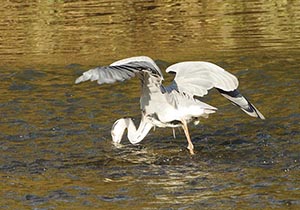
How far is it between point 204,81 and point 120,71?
4.62 ft

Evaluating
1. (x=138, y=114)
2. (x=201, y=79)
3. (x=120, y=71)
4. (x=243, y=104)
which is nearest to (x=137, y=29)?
(x=138, y=114)

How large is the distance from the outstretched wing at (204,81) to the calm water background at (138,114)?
46 centimetres

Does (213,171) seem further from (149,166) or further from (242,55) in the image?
(242,55)

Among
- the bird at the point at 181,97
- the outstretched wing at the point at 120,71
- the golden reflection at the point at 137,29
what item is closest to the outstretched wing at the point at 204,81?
the bird at the point at 181,97

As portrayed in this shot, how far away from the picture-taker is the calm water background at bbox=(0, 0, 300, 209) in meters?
6.92

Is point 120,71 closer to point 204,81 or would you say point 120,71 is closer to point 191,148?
point 204,81

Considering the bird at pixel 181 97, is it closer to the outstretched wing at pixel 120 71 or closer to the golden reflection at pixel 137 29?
the outstretched wing at pixel 120 71

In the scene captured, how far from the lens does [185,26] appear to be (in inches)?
594

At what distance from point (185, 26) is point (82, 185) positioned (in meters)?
8.25

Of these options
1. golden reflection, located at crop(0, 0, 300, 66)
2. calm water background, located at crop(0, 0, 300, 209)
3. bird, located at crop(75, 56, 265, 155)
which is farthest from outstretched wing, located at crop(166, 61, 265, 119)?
golden reflection, located at crop(0, 0, 300, 66)

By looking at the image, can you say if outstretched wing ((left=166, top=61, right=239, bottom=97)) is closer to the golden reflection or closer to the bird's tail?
the bird's tail

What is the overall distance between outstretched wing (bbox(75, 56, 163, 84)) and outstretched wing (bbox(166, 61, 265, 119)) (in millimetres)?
640

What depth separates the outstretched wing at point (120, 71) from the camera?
21.0ft

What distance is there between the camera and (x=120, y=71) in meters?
6.77
